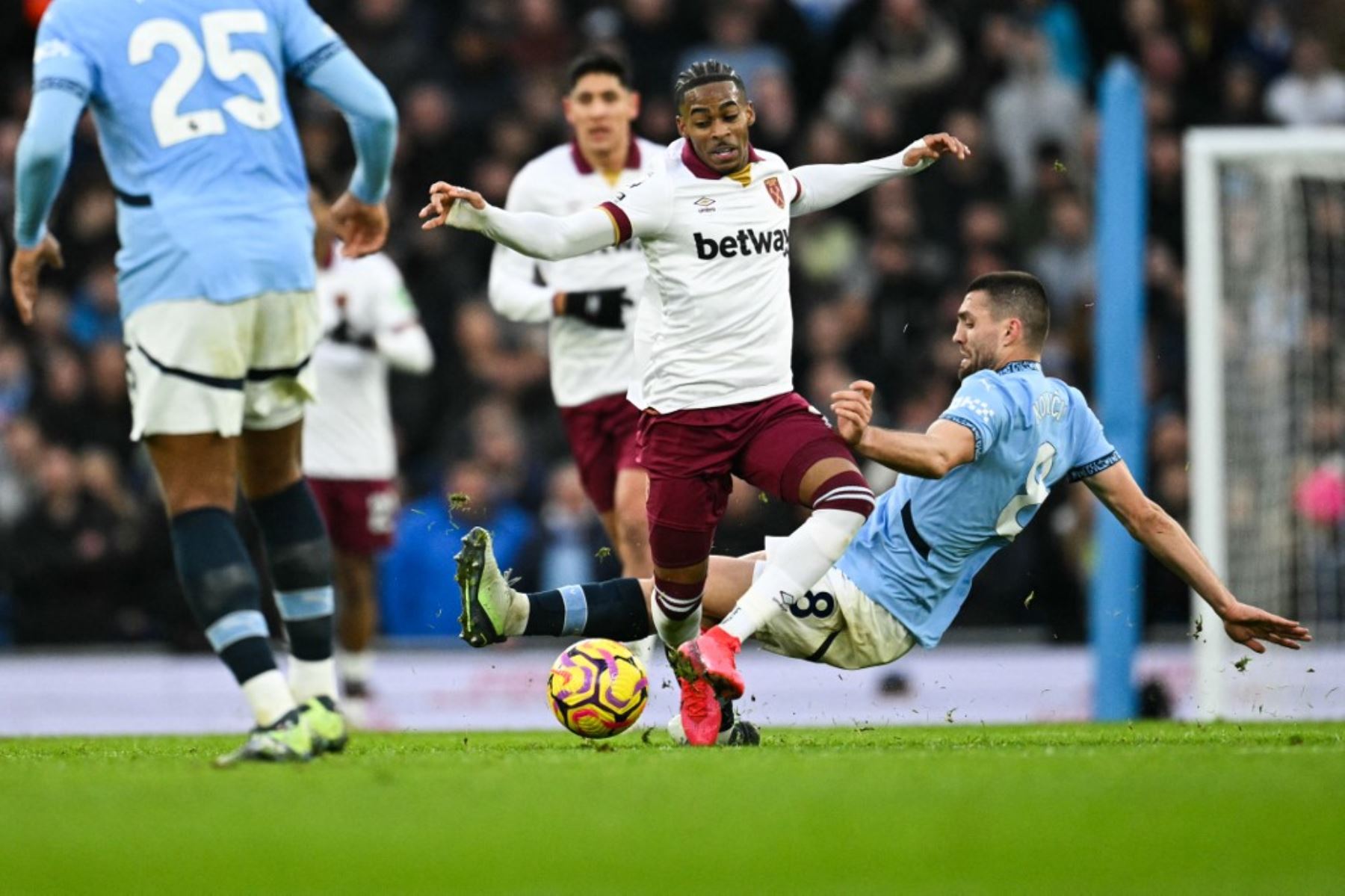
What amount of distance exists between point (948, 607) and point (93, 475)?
784 centimetres

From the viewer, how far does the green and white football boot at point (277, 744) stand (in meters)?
5.90

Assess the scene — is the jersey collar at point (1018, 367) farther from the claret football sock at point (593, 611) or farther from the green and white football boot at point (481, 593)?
the green and white football boot at point (481, 593)

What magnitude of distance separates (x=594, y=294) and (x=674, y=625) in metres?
1.98

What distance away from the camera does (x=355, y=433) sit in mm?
11195

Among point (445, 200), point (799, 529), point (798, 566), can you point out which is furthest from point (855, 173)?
point (445, 200)

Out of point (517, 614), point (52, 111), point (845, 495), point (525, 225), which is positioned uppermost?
point (52, 111)

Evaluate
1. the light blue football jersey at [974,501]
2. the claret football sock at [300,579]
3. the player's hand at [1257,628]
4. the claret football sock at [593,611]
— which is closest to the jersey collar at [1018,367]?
the light blue football jersey at [974,501]

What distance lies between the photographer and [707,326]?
7.12 metres

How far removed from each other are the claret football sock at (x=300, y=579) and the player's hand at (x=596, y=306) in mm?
2503

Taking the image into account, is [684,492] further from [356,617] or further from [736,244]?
[356,617]

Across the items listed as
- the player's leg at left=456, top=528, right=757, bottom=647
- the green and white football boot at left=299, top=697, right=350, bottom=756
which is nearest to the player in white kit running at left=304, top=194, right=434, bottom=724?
the player's leg at left=456, top=528, right=757, bottom=647

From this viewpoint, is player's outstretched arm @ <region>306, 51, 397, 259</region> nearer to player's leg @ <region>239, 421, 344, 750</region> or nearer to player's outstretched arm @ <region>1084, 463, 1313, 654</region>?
player's leg @ <region>239, 421, 344, 750</region>

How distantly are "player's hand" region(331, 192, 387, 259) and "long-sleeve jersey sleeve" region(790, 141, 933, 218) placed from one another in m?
1.54

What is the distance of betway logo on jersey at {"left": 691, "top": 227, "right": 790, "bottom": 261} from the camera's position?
280 inches
